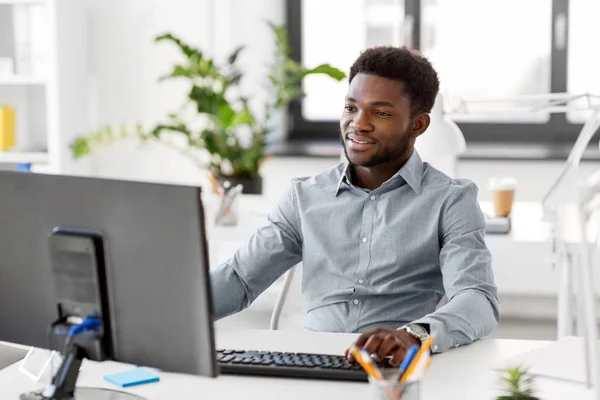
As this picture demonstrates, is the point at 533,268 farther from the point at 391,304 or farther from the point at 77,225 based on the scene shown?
the point at 77,225

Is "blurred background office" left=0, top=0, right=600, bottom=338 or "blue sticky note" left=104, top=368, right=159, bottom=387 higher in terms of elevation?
"blurred background office" left=0, top=0, right=600, bottom=338

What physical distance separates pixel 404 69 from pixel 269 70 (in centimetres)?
248

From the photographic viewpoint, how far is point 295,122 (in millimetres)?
4680

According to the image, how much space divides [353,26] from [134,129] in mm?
1158

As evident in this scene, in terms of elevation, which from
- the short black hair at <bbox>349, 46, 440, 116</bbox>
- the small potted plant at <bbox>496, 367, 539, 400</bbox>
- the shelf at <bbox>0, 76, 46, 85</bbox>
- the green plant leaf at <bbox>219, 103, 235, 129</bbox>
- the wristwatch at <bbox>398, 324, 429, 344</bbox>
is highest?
the shelf at <bbox>0, 76, 46, 85</bbox>

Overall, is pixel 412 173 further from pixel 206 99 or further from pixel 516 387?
pixel 206 99

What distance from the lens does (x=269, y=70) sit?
439cm

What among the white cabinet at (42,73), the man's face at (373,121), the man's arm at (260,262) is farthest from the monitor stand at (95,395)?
the white cabinet at (42,73)

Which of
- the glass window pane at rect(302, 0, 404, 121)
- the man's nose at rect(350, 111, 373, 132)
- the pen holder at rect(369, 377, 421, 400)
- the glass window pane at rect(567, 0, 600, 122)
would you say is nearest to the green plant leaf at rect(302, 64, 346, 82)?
the glass window pane at rect(302, 0, 404, 121)

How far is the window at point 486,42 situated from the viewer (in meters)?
4.31

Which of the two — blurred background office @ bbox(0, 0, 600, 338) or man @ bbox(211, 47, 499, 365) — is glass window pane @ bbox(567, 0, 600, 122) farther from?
man @ bbox(211, 47, 499, 365)

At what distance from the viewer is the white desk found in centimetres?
139

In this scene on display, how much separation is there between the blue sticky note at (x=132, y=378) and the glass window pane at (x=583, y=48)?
3.23m

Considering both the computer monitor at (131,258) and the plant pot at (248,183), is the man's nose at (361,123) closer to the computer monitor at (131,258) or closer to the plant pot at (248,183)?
the computer monitor at (131,258)
